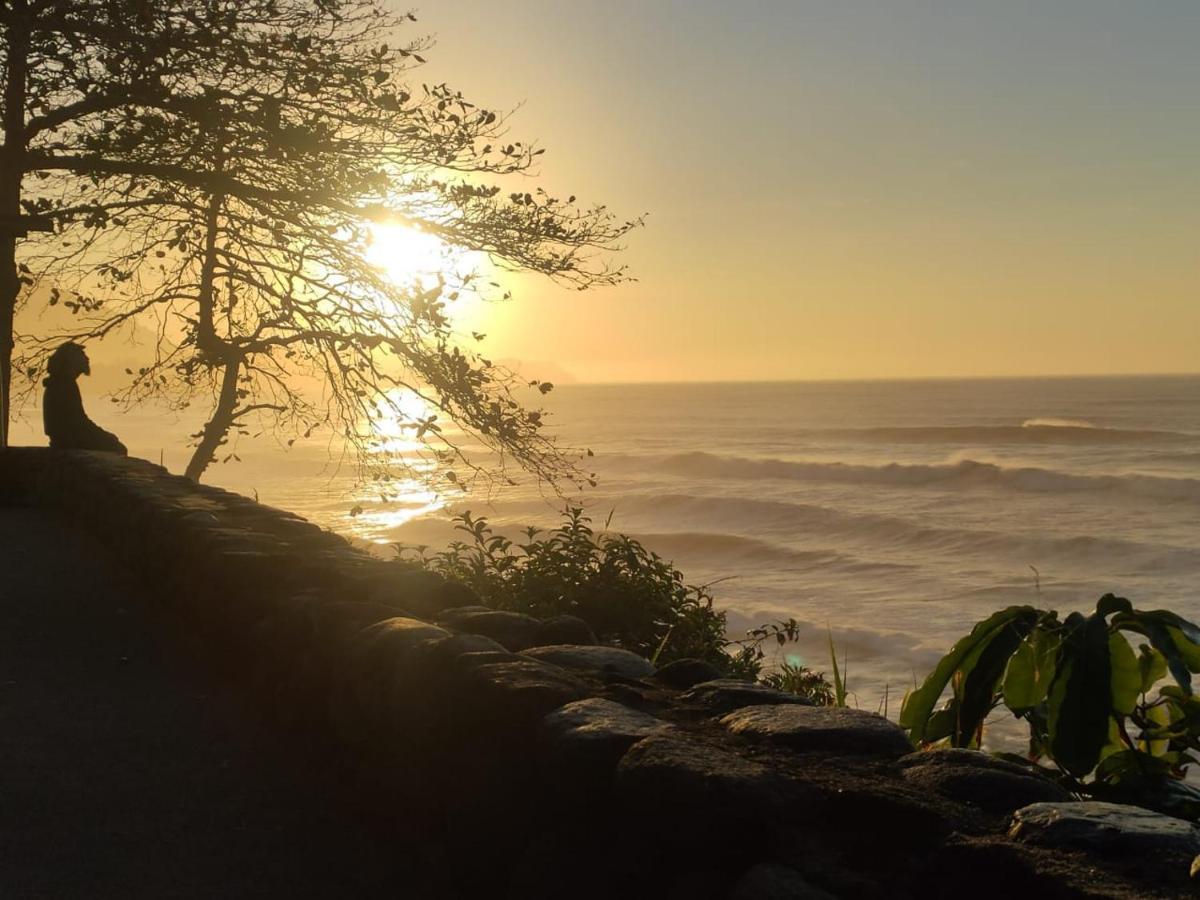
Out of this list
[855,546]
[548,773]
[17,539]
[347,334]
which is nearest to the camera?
[548,773]

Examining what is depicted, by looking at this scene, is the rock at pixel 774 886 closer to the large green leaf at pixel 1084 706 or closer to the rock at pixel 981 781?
the rock at pixel 981 781

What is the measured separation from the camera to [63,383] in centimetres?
1334

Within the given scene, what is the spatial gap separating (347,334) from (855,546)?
A: 1881 cm

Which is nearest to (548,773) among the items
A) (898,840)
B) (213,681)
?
(898,840)

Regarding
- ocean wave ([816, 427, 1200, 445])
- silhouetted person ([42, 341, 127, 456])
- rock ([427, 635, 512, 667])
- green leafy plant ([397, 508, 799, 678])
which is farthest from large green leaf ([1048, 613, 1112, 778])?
ocean wave ([816, 427, 1200, 445])

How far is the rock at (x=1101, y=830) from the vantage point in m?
1.93

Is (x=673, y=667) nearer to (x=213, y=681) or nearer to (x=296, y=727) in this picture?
(x=296, y=727)

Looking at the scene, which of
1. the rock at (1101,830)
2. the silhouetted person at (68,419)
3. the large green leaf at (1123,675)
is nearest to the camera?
the rock at (1101,830)

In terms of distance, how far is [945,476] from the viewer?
4259 cm

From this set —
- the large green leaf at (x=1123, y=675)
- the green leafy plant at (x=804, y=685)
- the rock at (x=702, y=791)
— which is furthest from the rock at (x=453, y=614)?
the green leafy plant at (x=804, y=685)

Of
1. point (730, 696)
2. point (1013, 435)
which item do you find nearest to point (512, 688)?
point (730, 696)

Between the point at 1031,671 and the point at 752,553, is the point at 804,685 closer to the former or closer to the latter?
the point at 1031,671

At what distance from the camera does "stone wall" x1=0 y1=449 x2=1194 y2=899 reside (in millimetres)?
2133

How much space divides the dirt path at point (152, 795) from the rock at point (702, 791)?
1205mm
